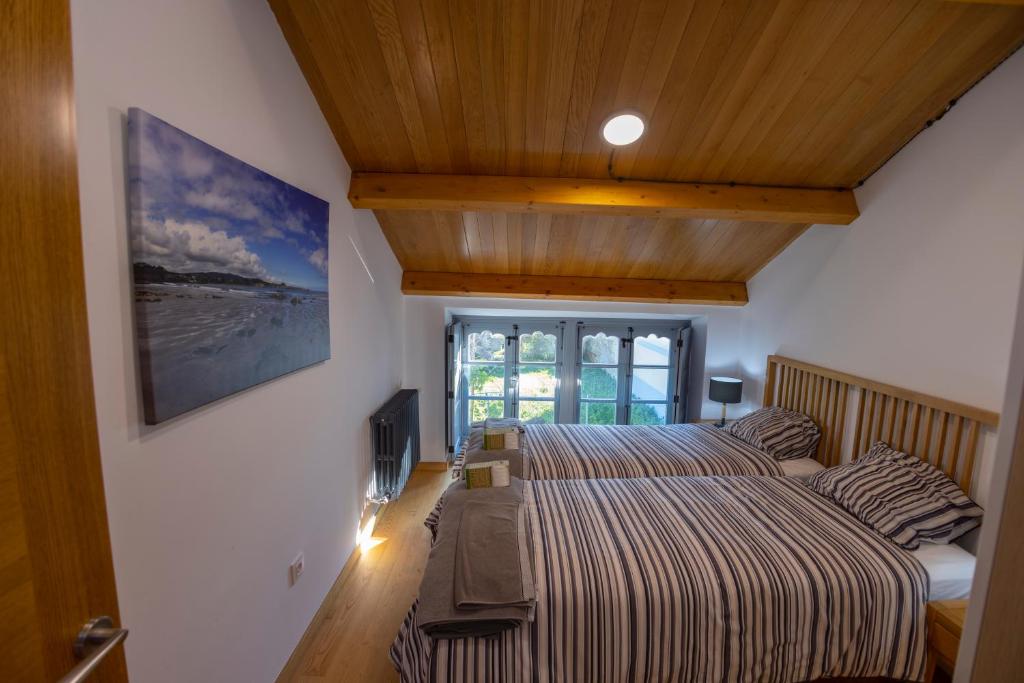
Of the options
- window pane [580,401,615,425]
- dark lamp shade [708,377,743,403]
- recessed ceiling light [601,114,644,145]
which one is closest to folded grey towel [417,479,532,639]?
recessed ceiling light [601,114,644,145]

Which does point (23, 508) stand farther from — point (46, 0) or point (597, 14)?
point (597, 14)

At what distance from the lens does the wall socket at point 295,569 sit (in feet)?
5.96

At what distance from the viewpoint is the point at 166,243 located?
1086 millimetres

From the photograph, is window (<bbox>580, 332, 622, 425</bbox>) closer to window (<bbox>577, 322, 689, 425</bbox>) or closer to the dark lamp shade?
window (<bbox>577, 322, 689, 425</bbox>)

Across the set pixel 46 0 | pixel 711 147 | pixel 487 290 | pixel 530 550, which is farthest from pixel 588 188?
pixel 46 0

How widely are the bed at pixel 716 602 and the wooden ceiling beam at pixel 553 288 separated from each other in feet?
6.49

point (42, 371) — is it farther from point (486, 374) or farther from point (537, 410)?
point (537, 410)

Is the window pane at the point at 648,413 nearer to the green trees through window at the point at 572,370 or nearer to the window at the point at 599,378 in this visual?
the green trees through window at the point at 572,370

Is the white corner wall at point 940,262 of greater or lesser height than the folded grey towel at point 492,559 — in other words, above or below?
above

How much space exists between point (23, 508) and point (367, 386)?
2.30 m

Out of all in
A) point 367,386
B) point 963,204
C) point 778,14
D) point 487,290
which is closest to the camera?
point 778,14

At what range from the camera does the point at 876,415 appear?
7.95 ft

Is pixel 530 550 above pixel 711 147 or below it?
below

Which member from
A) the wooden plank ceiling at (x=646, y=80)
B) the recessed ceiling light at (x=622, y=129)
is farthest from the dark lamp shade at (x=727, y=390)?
the recessed ceiling light at (x=622, y=129)
